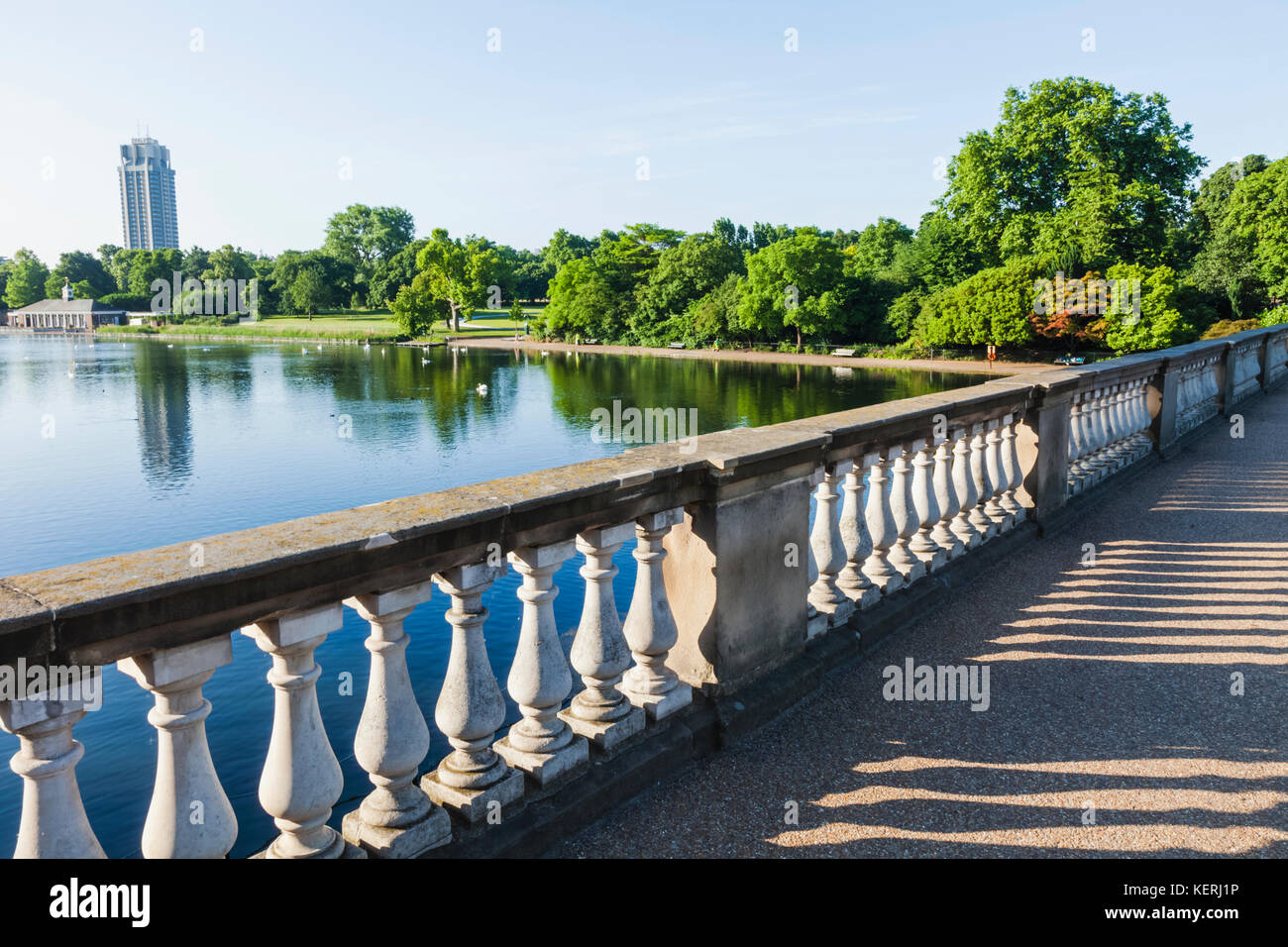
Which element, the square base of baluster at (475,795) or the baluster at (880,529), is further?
the baluster at (880,529)

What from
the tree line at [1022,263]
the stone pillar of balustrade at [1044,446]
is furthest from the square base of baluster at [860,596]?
the tree line at [1022,263]

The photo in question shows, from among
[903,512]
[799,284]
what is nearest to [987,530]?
[903,512]

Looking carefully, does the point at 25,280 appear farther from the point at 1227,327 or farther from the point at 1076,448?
the point at 1076,448

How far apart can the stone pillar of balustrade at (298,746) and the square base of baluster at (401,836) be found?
6.7 inches

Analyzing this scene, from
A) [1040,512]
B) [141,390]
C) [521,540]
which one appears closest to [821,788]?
[521,540]

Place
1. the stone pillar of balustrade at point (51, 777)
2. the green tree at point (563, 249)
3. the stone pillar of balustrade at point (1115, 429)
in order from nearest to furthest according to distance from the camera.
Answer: the stone pillar of balustrade at point (51, 777), the stone pillar of balustrade at point (1115, 429), the green tree at point (563, 249)

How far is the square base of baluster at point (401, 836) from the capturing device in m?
2.84

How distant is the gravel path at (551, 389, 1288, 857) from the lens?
3.34 meters

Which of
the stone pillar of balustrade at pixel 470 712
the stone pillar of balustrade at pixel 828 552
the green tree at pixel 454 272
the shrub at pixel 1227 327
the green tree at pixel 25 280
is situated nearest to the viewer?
the stone pillar of balustrade at pixel 470 712

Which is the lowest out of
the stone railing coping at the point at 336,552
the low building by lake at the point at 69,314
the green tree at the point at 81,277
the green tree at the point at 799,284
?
the stone railing coping at the point at 336,552

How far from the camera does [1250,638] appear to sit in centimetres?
533

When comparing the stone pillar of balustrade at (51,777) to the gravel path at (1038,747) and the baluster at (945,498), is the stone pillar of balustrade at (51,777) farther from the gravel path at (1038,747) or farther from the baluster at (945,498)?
the baluster at (945,498)
